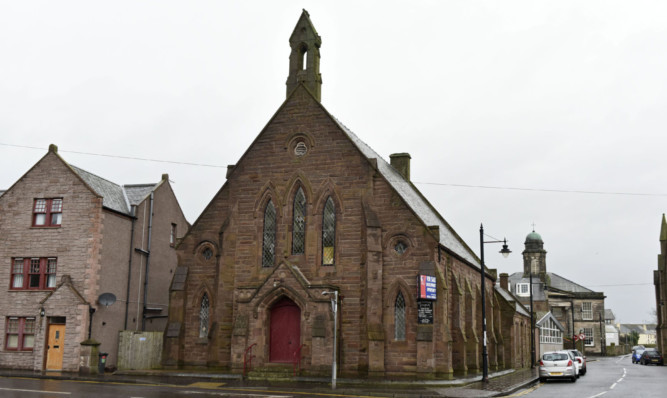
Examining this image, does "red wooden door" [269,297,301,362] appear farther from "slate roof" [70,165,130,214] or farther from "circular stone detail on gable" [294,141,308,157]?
"slate roof" [70,165,130,214]

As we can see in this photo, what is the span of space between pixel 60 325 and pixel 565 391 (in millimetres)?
24286

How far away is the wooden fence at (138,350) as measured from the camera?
33.3 meters

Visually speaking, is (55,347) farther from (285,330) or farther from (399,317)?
(399,317)

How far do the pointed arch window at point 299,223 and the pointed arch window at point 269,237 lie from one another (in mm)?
1085

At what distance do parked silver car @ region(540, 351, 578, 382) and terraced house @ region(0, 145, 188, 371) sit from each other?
22222mm

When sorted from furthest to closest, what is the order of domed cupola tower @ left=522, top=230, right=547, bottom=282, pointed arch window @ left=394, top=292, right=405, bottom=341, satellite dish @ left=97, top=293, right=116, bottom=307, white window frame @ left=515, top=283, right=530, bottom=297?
1. domed cupola tower @ left=522, top=230, right=547, bottom=282
2. white window frame @ left=515, top=283, right=530, bottom=297
3. satellite dish @ left=97, top=293, right=116, bottom=307
4. pointed arch window @ left=394, top=292, right=405, bottom=341

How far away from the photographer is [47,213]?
34.5 m

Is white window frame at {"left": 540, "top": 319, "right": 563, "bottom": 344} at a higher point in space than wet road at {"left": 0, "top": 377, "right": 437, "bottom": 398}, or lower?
higher

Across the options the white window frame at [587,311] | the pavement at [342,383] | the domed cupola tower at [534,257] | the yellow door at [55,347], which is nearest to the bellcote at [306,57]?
the pavement at [342,383]

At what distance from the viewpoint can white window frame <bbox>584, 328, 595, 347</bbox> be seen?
10694cm

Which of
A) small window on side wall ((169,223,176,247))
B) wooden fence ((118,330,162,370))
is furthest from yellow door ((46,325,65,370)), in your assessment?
small window on side wall ((169,223,176,247))

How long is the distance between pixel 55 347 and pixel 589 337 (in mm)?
95911

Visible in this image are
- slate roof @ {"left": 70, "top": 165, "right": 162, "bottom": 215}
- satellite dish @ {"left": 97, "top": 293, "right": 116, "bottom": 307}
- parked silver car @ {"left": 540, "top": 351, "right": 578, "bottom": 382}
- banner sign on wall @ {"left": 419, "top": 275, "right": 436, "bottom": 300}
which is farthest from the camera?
slate roof @ {"left": 70, "top": 165, "right": 162, "bottom": 215}

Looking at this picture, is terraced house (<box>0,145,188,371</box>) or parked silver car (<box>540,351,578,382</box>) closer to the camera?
parked silver car (<box>540,351,578,382</box>)
